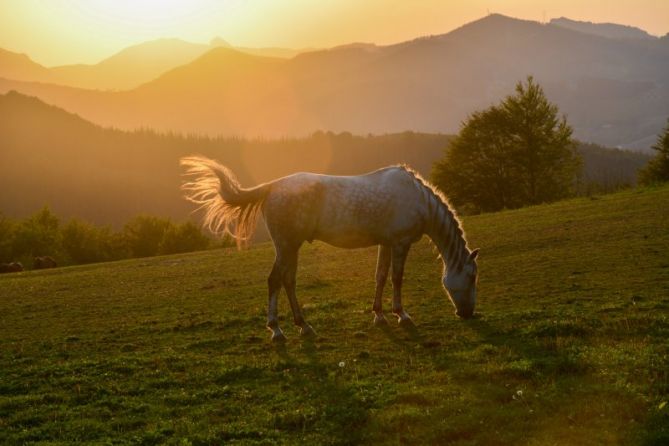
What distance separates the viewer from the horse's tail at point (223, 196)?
1194cm

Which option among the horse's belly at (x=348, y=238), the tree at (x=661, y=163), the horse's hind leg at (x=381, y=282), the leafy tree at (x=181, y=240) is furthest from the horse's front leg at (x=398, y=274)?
the leafy tree at (x=181, y=240)

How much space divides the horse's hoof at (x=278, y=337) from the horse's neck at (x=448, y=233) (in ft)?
12.6

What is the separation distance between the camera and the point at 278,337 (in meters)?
11.4

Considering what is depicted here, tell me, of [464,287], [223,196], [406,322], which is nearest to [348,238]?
[406,322]

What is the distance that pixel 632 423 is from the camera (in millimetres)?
6391

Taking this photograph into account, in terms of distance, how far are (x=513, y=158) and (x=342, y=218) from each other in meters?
46.5

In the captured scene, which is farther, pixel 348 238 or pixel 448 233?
pixel 448 233

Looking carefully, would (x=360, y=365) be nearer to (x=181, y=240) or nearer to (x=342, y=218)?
(x=342, y=218)

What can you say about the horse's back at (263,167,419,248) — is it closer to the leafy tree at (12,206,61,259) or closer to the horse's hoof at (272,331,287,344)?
the horse's hoof at (272,331,287,344)

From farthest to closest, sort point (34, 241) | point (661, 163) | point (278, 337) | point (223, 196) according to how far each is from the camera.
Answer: point (661, 163) → point (34, 241) → point (223, 196) → point (278, 337)

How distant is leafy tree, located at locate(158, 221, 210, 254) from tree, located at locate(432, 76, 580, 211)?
97.8 feet

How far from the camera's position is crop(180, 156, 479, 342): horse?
11.5 m

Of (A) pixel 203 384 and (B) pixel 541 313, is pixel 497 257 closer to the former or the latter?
(B) pixel 541 313

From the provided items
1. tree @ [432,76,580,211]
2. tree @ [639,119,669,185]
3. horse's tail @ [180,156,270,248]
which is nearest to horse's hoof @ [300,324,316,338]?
horse's tail @ [180,156,270,248]
